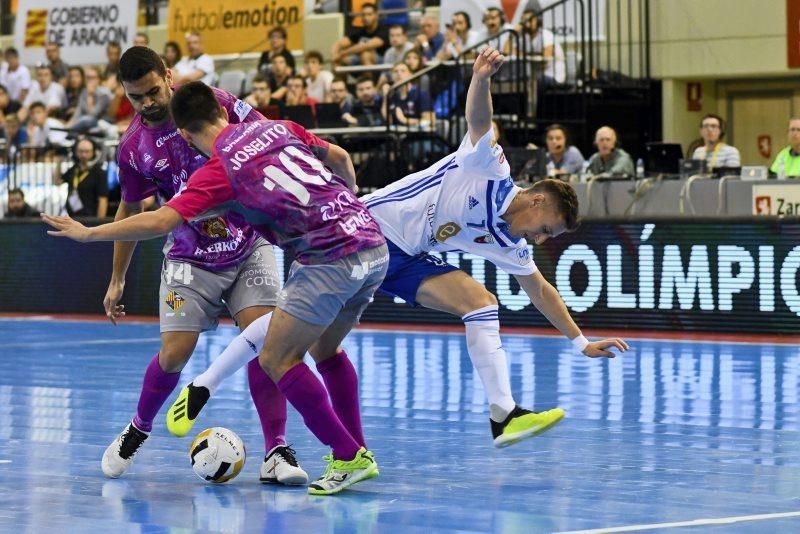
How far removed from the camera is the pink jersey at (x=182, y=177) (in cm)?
774

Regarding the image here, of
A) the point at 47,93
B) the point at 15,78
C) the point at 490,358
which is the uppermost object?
the point at 15,78

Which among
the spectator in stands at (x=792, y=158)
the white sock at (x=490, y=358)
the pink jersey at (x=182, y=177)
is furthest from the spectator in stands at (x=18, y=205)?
the white sock at (x=490, y=358)

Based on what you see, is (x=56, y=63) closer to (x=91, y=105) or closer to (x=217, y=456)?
(x=91, y=105)

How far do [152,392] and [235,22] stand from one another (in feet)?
57.1

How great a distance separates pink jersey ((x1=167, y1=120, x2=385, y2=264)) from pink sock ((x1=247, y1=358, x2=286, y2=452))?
2.80ft

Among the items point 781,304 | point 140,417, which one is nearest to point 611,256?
point 781,304

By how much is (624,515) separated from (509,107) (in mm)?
14245

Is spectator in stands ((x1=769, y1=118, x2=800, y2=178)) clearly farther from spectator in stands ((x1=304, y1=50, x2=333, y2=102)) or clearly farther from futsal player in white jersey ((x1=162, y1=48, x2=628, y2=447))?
futsal player in white jersey ((x1=162, y1=48, x2=628, y2=447))

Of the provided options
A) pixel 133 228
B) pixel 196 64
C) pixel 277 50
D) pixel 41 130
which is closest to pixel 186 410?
pixel 133 228

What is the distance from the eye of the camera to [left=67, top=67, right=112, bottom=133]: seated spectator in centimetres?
2284

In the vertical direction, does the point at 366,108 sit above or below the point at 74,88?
below

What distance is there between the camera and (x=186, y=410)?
738cm

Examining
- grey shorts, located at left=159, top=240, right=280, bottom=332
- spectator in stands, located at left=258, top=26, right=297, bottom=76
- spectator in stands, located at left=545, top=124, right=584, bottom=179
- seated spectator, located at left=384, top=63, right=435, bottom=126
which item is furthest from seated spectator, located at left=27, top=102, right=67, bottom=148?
grey shorts, located at left=159, top=240, right=280, bottom=332

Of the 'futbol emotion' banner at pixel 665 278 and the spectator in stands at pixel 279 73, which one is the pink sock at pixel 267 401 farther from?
the spectator in stands at pixel 279 73
